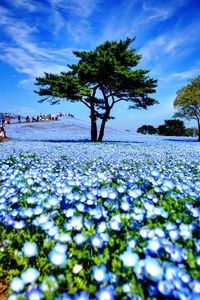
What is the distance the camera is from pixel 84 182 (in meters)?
4.09

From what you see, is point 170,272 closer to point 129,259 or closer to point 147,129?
point 129,259

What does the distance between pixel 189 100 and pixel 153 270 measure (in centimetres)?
2998

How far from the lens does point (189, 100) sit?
29.2 metres

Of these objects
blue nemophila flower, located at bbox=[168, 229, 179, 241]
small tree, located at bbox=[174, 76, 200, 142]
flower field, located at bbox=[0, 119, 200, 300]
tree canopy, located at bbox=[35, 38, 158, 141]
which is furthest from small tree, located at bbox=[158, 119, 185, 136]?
blue nemophila flower, located at bbox=[168, 229, 179, 241]

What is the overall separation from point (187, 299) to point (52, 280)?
2.62ft

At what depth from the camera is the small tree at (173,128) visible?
53375 millimetres

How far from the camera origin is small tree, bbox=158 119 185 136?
53.4 m

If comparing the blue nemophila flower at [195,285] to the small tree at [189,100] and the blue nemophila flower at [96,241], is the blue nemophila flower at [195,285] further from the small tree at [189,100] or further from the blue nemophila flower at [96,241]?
the small tree at [189,100]

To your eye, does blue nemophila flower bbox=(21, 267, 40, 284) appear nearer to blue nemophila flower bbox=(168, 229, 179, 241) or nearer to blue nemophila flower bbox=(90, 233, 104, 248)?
blue nemophila flower bbox=(90, 233, 104, 248)

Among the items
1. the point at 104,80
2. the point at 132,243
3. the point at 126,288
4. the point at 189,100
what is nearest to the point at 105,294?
the point at 126,288

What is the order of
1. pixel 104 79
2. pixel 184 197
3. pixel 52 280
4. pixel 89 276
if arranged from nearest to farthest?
pixel 52 280 < pixel 89 276 < pixel 184 197 < pixel 104 79

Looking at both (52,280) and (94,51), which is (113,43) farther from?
(52,280)

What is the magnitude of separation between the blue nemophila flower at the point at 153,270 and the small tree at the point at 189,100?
2920 cm

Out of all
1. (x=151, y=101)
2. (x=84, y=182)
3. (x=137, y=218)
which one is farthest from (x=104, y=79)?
(x=137, y=218)
